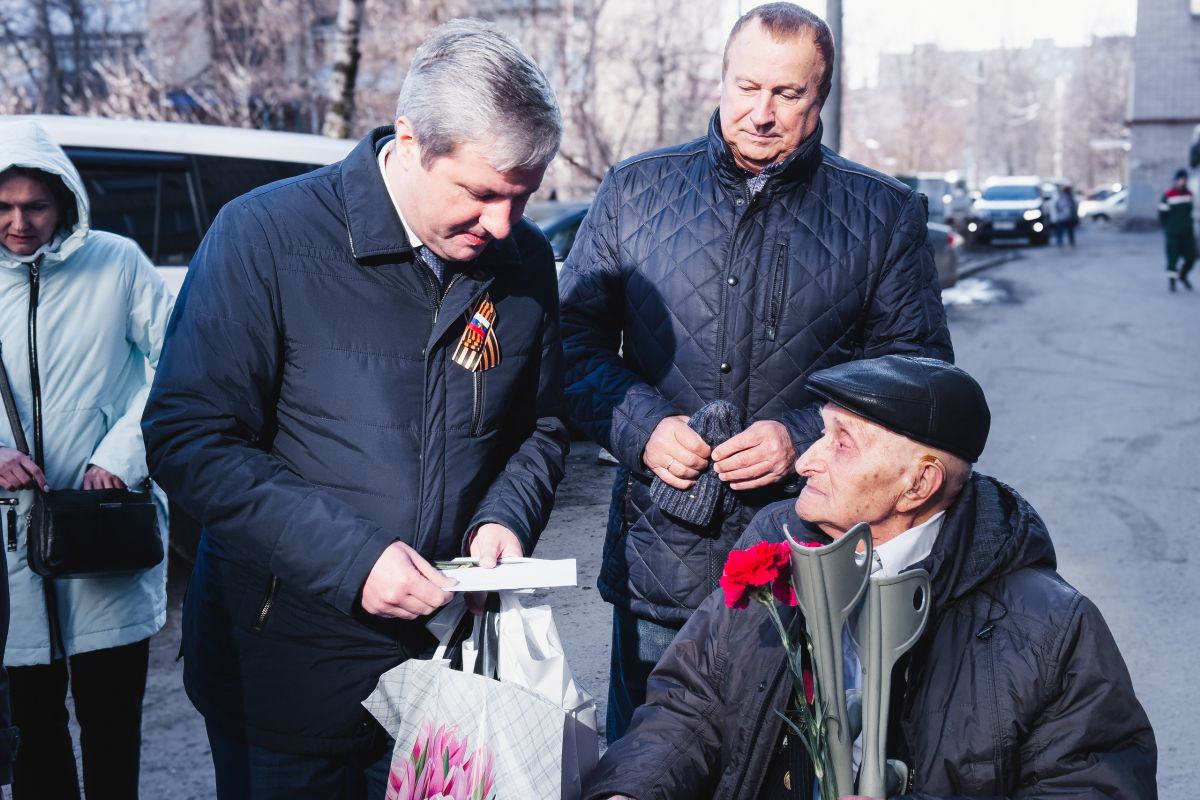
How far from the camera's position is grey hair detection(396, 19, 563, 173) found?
222 cm

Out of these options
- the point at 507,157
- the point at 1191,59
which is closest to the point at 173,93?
the point at 507,157

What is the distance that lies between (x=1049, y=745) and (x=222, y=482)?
149cm

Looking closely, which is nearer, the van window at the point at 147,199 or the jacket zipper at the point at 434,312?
the jacket zipper at the point at 434,312

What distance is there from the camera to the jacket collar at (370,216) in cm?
241

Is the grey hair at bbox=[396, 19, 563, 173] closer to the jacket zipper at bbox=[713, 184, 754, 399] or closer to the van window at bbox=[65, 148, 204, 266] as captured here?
the jacket zipper at bbox=[713, 184, 754, 399]

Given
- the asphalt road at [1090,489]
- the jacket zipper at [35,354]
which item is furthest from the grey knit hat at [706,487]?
the asphalt road at [1090,489]

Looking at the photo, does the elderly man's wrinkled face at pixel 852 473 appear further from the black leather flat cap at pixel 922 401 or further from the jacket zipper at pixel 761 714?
the jacket zipper at pixel 761 714

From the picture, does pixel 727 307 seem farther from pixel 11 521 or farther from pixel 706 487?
pixel 11 521

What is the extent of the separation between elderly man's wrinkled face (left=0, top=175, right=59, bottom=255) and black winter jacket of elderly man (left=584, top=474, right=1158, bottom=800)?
2.04 m

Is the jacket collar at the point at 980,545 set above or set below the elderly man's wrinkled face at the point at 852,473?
below

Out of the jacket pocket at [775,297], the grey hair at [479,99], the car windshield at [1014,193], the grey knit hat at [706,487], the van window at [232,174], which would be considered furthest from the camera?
the car windshield at [1014,193]

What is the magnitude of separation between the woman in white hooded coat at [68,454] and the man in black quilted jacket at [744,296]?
136 centimetres

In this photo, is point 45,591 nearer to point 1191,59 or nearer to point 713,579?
point 713,579

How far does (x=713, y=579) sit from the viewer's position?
10.0 feet
